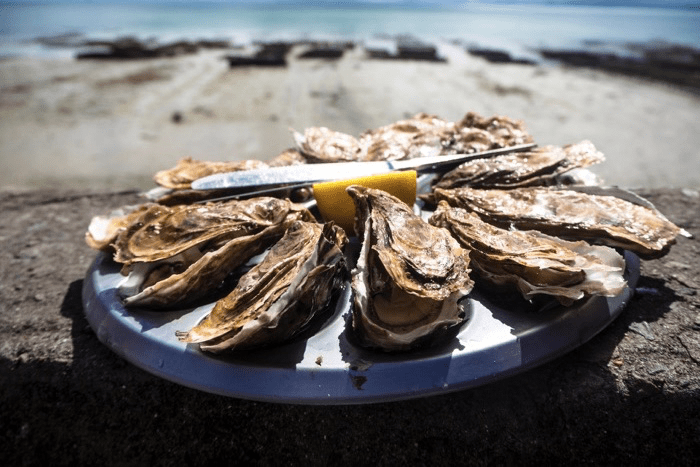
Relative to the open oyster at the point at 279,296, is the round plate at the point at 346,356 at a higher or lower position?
lower

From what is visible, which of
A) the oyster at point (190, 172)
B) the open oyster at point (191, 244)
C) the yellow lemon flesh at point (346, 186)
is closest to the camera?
the open oyster at point (191, 244)

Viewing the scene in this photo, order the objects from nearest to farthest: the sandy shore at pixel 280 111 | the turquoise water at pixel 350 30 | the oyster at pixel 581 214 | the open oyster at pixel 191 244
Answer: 1. the open oyster at pixel 191 244
2. the oyster at pixel 581 214
3. the sandy shore at pixel 280 111
4. the turquoise water at pixel 350 30

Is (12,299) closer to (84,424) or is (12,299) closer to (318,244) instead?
(84,424)

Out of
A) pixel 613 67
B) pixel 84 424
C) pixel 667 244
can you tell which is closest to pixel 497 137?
pixel 667 244

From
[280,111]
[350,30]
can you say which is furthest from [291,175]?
[350,30]

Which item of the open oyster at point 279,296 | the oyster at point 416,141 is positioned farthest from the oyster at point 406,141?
the open oyster at point 279,296

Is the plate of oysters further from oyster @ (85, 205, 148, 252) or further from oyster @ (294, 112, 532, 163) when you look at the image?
oyster @ (294, 112, 532, 163)

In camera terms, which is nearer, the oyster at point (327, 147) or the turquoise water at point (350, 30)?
the oyster at point (327, 147)

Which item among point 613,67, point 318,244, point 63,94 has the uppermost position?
point 318,244

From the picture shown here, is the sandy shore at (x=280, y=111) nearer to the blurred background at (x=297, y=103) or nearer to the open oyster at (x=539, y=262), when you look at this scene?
the blurred background at (x=297, y=103)
